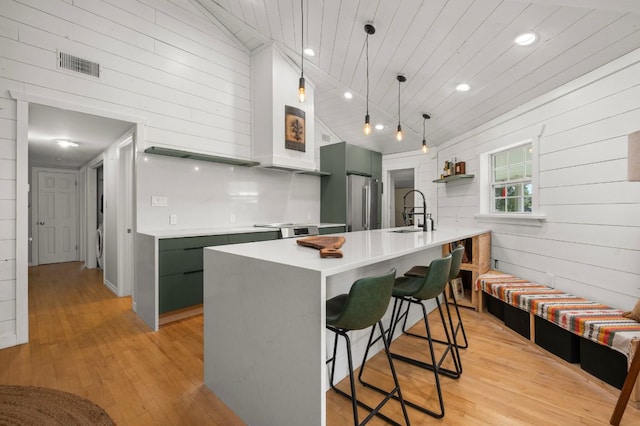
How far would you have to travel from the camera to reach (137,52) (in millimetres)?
3217

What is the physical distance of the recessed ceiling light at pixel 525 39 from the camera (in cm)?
226

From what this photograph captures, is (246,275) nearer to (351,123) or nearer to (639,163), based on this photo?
(639,163)

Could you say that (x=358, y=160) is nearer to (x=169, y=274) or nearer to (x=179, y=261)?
(x=179, y=261)

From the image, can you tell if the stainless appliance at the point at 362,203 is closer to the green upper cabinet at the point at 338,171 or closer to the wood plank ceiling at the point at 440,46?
the green upper cabinet at the point at 338,171

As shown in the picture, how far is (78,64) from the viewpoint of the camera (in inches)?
112

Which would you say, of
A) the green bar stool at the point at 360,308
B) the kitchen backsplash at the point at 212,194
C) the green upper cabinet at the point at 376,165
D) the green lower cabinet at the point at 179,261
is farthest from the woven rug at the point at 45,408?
the green upper cabinet at the point at 376,165

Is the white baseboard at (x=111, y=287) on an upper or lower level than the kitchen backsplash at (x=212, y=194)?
lower

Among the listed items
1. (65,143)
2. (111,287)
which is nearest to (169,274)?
(111,287)

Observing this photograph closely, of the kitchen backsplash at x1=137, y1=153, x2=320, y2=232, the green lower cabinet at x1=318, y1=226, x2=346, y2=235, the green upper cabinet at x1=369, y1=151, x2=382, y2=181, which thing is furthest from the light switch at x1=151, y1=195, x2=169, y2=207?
the green upper cabinet at x1=369, y1=151, x2=382, y2=181

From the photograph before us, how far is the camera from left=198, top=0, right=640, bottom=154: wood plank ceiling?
6.78 feet

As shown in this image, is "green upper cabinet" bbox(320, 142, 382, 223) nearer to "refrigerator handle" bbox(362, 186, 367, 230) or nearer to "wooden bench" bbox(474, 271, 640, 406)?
"refrigerator handle" bbox(362, 186, 367, 230)

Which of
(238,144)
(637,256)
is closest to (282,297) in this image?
(637,256)

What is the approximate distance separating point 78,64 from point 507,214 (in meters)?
4.93

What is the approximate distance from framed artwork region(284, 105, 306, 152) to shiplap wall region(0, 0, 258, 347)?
24.0 inches
